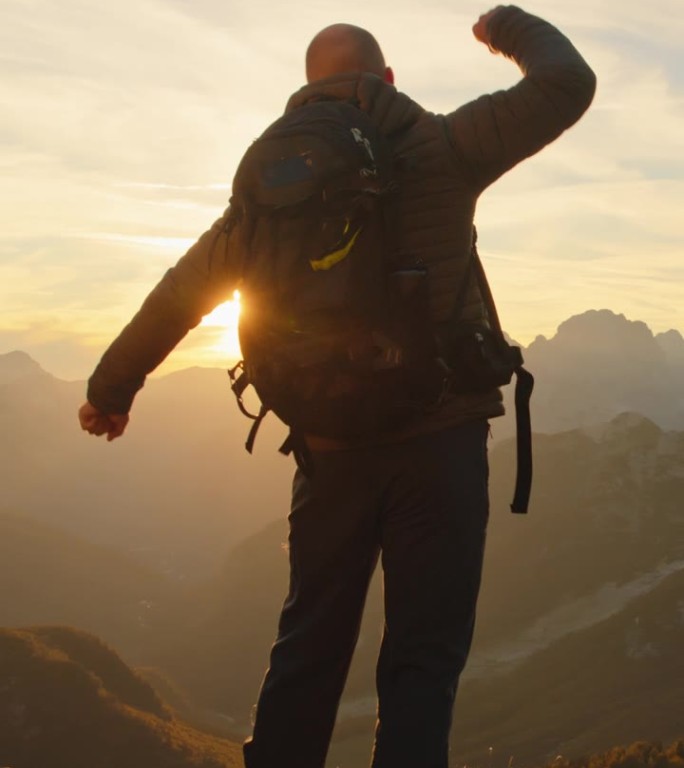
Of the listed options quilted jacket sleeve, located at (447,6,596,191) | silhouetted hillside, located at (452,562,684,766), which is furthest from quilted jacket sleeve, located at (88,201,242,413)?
silhouetted hillside, located at (452,562,684,766)

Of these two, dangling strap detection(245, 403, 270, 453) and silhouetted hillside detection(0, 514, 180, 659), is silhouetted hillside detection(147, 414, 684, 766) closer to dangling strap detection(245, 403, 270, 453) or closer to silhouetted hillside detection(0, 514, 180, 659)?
silhouetted hillside detection(0, 514, 180, 659)

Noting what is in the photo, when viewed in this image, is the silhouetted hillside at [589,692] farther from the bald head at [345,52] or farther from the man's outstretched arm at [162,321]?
the bald head at [345,52]

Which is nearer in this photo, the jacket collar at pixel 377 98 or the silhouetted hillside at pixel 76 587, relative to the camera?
the jacket collar at pixel 377 98

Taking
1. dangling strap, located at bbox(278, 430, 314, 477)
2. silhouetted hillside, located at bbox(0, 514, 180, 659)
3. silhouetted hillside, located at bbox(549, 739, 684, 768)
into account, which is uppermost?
dangling strap, located at bbox(278, 430, 314, 477)

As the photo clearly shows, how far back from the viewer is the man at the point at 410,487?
3.44m

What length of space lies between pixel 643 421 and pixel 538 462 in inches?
565

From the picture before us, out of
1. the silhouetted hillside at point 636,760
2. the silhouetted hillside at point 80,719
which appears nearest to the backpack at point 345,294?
the silhouetted hillside at point 636,760

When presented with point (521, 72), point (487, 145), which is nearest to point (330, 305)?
point (487, 145)

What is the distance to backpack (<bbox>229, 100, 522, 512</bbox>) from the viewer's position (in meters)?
3.33

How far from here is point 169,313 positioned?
399 cm

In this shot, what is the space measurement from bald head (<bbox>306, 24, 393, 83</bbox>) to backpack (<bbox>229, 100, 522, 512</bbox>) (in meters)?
0.29

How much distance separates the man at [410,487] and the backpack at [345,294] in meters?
0.09

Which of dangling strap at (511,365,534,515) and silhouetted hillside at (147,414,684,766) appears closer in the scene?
dangling strap at (511,365,534,515)

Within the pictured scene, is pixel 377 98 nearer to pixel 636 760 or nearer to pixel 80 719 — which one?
pixel 636 760
